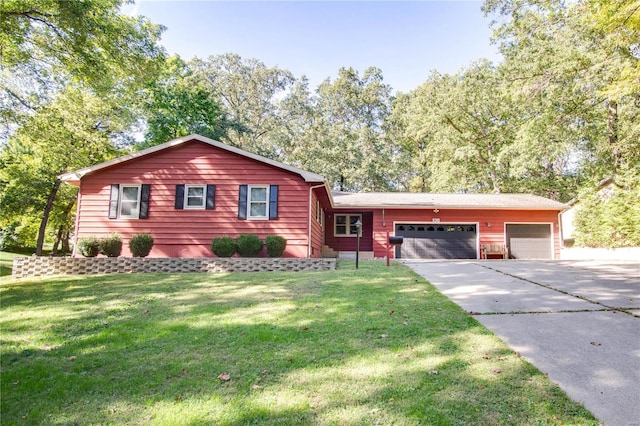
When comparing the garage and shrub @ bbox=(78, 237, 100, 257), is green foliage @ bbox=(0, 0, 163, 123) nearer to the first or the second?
shrub @ bbox=(78, 237, 100, 257)

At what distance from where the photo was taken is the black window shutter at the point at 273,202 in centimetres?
1131

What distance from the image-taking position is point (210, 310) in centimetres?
507

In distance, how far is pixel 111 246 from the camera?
10383mm

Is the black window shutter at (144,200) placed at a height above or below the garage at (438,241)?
above

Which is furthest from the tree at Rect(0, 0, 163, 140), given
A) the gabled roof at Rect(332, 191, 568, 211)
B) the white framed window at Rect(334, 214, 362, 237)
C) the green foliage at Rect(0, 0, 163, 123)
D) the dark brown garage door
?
the dark brown garage door

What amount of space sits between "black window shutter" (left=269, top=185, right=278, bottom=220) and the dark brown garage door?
37.5ft

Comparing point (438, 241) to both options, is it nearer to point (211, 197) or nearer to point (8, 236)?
point (211, 197)

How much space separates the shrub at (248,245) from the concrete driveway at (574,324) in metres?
5.42

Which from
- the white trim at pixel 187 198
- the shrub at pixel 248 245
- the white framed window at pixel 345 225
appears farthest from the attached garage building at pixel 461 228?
→ the white trim at pixel 187 198

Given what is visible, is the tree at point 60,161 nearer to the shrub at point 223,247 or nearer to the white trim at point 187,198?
the white trim at point 187,198

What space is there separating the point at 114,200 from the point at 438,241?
13492 mm

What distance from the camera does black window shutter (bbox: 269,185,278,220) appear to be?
37.1 ft

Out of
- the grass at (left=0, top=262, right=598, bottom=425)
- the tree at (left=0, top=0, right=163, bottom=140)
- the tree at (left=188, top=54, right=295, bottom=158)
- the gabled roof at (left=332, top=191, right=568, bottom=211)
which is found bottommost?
the grass at (left=0, top=262, right=598, bottom=425)

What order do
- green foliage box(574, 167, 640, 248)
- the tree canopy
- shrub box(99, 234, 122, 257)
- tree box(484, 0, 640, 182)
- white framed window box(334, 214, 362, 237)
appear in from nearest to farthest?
the tree canopy, shrub box(99, 234, 122, 257), tree box(484, 0, 640, 182), green foliage box(574, 167, 640, 248), white framed window box(334, 214, 362, 237)
